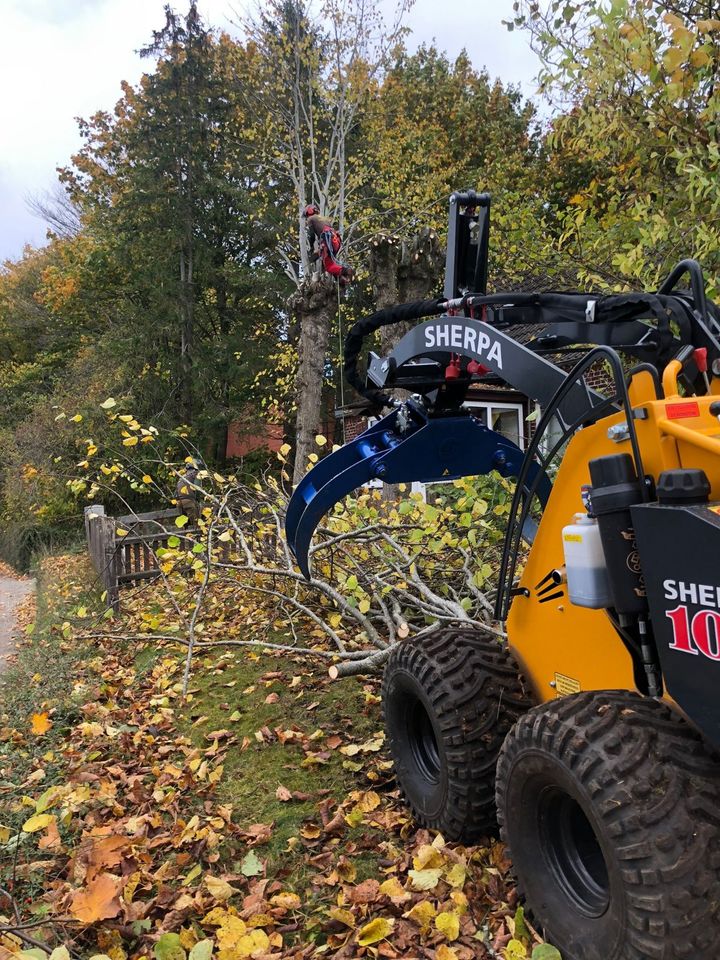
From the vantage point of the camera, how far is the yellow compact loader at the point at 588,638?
5.68 feet

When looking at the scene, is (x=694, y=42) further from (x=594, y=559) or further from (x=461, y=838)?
(x=461, y=838)

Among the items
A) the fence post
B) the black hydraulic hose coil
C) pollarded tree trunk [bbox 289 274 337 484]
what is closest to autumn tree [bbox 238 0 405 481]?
pollarded tree trunk [bbox 289 274 337 484]

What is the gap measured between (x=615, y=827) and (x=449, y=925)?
0.99m

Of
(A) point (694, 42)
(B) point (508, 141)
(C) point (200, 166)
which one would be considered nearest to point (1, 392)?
(C) point (200, 166)

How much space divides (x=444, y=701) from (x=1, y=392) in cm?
2899

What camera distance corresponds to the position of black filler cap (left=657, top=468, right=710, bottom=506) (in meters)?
1.77

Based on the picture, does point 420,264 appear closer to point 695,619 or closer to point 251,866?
point 251,866

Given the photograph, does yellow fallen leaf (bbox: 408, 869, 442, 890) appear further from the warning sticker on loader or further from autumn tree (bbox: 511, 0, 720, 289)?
autumn tree (bbox: 511, 0, 720, 289)

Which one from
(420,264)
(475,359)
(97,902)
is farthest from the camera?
(420,264)

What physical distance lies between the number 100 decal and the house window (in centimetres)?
1289

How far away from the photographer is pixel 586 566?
80.2 inches

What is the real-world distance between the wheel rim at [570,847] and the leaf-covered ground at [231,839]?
230 mm

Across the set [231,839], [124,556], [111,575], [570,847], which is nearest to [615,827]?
[570,847]

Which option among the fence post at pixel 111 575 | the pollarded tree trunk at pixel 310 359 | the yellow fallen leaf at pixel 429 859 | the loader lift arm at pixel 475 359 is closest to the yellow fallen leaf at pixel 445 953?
the yellow fallen leaf at pixel 429 859
